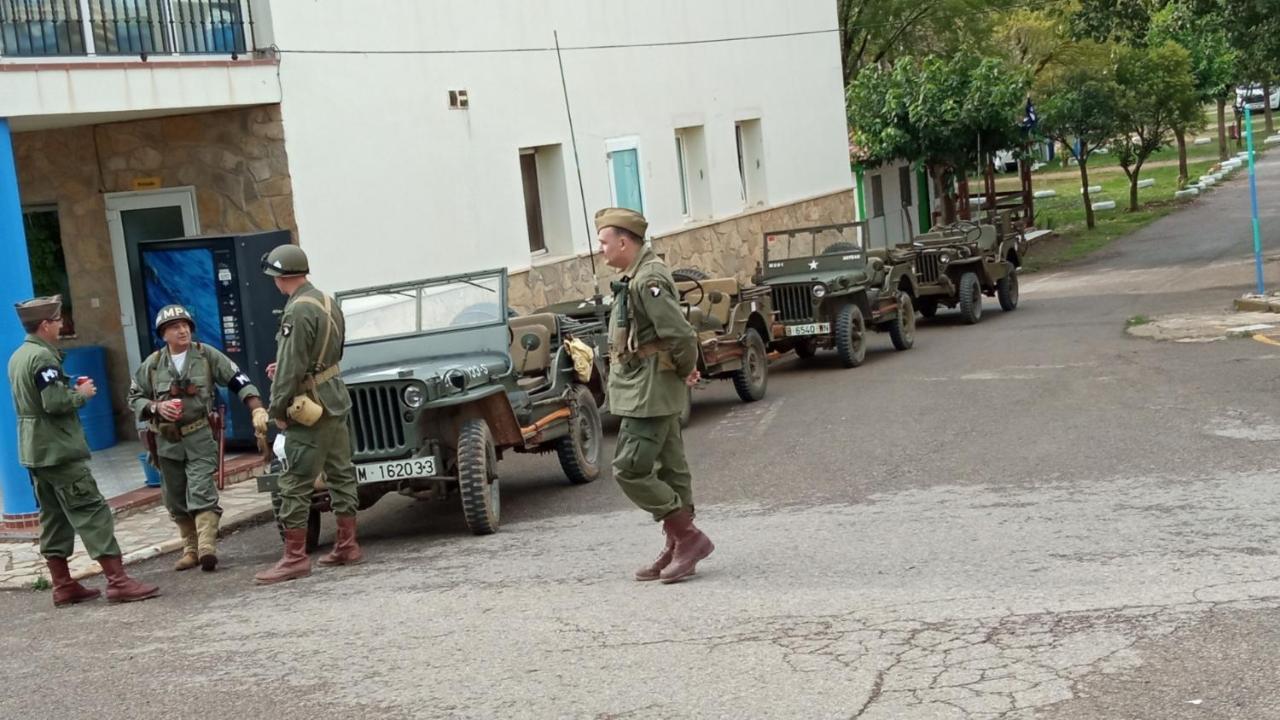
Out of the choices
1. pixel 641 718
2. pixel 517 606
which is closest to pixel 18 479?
pixel 517 606

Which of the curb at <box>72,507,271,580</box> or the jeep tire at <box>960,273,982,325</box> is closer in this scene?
the curb at <box>72,507,271,580</box>

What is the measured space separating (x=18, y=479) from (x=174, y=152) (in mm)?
4400

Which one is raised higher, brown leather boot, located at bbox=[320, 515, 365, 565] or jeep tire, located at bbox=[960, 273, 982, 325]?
jeep tire, located at bbox=[960, 273, 982, 325]

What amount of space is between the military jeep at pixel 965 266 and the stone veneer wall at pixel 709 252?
2259 millimetres

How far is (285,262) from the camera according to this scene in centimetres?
847

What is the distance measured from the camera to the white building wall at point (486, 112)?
14742mm

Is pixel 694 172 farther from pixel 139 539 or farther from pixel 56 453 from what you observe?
pixel 56 453

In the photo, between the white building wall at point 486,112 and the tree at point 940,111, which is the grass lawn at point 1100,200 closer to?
the tree at point 940,111

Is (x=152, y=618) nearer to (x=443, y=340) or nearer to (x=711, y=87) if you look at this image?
(x=443, y=340)

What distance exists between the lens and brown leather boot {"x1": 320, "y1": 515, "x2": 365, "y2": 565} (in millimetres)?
8914

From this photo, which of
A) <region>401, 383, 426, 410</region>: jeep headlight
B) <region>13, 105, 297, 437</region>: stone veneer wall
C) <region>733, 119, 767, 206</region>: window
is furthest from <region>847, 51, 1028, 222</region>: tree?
<region>401, 383, 426, 410</region>: jeep headlight

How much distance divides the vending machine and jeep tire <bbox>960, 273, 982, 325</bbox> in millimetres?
10292

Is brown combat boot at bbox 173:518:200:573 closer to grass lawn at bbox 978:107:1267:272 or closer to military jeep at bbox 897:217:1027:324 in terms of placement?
military jeep at bbox 897:217:1027:324

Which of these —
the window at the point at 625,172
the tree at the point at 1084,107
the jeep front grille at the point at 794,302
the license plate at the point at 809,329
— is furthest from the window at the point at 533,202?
the tree at the point at 1084,107
